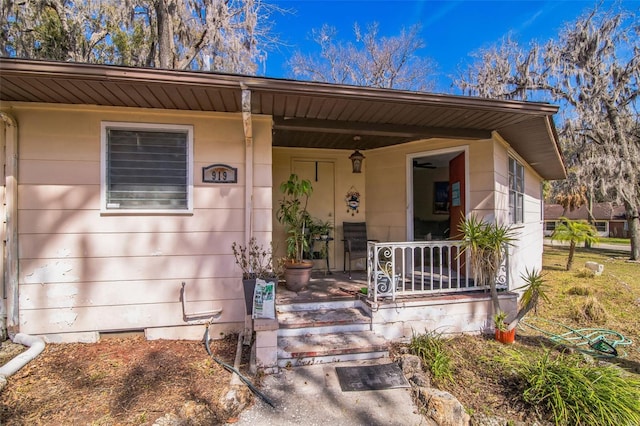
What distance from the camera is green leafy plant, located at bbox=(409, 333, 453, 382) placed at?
286cm

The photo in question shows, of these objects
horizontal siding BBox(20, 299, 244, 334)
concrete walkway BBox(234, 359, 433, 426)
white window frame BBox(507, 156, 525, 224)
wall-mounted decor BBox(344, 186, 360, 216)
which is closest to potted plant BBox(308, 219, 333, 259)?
wall-mounted decor BBox(344, 186, 360, 216)

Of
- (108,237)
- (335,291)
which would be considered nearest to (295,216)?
(335,291)

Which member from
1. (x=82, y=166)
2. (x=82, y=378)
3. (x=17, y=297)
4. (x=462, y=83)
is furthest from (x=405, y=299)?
(x=462, y=83)

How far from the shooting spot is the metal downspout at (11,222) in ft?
10.7

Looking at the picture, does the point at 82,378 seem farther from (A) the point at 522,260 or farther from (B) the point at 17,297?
(A) the point at 522,260

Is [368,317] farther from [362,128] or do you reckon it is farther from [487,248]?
[362,128]

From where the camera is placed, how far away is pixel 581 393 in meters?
2.36

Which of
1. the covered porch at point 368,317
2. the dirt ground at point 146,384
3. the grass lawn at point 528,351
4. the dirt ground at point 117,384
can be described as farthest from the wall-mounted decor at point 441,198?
the dirt ground at point 117,384

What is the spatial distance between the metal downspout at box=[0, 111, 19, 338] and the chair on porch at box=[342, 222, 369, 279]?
4.31 metres

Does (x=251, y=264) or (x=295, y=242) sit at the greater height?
(x=295, y=242)

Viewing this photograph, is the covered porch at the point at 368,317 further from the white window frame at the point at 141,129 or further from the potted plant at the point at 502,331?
the white window frame at the point at 141,129

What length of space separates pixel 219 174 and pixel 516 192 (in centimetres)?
515

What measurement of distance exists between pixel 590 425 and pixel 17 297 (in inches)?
210

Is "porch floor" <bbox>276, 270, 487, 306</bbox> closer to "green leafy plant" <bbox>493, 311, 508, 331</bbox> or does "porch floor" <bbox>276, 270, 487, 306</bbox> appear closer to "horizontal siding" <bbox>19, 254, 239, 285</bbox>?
"green leafy plant" <bbox>493, 311, 508, 331</bbox>
